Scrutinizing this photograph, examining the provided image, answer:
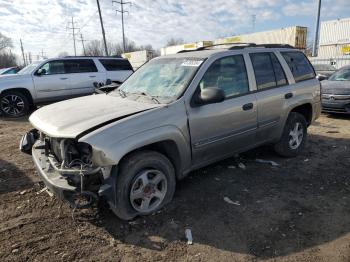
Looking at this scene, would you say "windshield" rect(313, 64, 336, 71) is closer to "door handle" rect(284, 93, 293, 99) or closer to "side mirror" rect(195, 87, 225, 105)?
"door handle" rect(284, 93, 293, 99)

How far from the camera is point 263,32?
24.6 metres

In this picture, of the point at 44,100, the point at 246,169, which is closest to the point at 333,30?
the point at 44,100

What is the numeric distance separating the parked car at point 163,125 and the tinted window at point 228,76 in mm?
14

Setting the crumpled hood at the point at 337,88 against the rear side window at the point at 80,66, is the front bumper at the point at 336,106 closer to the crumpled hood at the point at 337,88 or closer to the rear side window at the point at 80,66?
the crumpled hood at the point at 337,88

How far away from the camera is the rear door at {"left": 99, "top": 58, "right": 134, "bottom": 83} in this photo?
12281 millimetres

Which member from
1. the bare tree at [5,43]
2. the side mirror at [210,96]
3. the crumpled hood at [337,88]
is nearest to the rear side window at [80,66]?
the crumpled hood at [337,88]

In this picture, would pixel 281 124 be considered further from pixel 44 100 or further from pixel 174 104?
pixel 44 100

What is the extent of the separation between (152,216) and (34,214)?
1.44 metres

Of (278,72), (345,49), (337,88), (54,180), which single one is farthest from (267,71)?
(345,49)

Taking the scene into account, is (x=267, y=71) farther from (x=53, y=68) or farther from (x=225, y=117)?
(x=53, y=68)

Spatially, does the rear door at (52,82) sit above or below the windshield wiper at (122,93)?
below

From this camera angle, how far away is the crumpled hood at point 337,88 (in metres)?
9.15

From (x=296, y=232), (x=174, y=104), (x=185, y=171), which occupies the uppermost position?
(x=174, y=104)

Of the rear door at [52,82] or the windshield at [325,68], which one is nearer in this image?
the rear door at [52,82]
